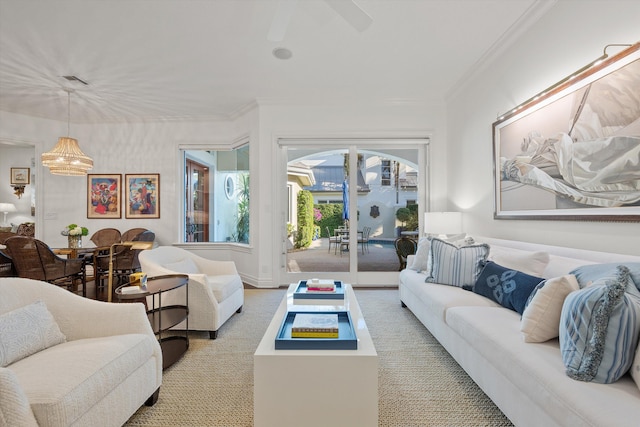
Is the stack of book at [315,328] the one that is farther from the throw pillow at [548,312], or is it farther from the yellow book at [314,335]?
the throw pillow at [548,312]

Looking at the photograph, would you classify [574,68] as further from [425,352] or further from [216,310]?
[216,310]

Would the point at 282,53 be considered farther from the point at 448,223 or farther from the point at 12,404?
the point at 12,404

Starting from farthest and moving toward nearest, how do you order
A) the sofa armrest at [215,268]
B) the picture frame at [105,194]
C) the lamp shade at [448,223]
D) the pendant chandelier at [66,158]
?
the picture frame at [105,194] < the pendant chandelier at [66,158] < the lamp shade at [448,223] < the sofa armrest at [215,268]

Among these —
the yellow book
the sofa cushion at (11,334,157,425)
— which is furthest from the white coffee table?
the sofa cushion at (11,334,157,425)

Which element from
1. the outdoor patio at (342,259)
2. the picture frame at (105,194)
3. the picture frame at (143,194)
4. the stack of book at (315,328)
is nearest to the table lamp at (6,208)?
the picture frame at (105,194)

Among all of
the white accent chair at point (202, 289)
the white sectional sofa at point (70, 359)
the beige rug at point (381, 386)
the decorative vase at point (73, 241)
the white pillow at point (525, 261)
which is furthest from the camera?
the decorative vase at point (73, 241)

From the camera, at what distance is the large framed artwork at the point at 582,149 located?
1816 mm

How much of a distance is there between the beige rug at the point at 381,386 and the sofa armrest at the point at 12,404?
28.0 inches

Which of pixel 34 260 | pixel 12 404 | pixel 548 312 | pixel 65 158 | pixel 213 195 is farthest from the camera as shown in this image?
pixel 213 195

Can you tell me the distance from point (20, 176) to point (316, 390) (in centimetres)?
849

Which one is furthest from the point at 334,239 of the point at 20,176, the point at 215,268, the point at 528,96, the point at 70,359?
the point at 20,176

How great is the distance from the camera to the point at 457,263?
2707 mm

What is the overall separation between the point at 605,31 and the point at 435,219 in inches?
87.6

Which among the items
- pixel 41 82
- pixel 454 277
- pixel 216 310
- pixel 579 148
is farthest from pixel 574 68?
pixel 41 82
